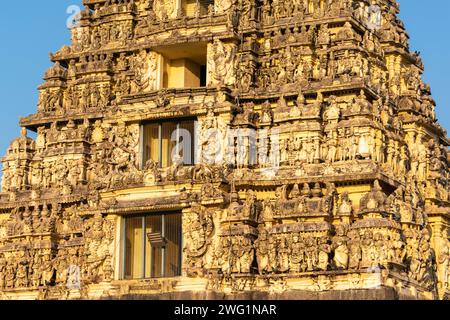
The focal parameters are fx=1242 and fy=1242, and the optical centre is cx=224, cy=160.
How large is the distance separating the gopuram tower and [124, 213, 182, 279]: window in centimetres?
5

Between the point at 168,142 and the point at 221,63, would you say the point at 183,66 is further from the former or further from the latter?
the point at 168,142

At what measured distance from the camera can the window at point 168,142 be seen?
4797cm

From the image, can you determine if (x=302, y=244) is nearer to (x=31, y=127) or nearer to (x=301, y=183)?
(x=301, y=183)

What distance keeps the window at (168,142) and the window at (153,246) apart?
2436 mm

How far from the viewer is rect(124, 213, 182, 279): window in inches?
1832

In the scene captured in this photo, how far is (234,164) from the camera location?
47094mm

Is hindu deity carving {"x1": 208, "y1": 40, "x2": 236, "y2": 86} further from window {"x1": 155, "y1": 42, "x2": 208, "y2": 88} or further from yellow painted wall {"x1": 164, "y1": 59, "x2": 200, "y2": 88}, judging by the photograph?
yellow painted wall {"x1": 164, "y1": 59, "x2": 200, "y2": 88}

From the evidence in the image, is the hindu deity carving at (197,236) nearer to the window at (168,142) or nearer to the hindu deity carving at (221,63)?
the window at (168,142)

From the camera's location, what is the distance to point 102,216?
47906 mm

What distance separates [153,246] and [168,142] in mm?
4345

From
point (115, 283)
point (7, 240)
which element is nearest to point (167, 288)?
point (115, 283)

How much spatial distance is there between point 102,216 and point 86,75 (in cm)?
→ 877

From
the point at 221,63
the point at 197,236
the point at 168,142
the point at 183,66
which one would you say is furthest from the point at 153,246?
the point at 183,66

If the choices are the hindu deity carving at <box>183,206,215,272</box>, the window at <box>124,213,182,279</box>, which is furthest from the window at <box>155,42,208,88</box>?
the hindu deity carving at <box>183,206,215,272</box>
